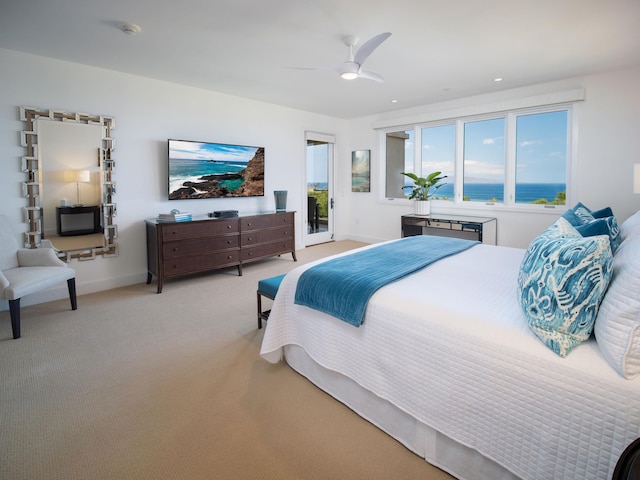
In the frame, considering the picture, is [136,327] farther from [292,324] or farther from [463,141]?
[463,141]

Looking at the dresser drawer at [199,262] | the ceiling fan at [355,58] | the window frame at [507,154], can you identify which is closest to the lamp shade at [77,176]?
the dresser drawer at [199,262]

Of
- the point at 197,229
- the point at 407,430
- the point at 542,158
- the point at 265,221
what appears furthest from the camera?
the point at 265,221

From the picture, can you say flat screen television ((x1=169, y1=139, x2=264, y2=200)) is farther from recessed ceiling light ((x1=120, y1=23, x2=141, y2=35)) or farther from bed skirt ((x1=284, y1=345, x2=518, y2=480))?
bed skirt ((x1=284, y1=345, x2=518, y2=480))

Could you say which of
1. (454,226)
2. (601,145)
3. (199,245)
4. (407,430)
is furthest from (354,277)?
(601,145)

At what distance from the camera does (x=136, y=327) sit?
313 centimetres

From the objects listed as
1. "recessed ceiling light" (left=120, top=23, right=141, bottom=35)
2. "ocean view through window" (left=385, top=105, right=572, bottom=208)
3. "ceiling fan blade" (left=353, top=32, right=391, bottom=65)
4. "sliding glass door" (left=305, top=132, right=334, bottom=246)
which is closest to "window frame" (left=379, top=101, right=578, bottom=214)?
"ocean view through window" (left=385, top=105, right=572, bottom=208)

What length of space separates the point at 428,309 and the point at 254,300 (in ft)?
8.17

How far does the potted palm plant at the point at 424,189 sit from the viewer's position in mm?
5812

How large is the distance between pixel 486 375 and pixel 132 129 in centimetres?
452

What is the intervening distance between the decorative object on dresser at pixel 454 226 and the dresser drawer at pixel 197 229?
280 cm

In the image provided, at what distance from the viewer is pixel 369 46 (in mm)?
2721

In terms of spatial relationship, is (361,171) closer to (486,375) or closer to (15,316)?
(15,316)

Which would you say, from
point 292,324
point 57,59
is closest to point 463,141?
point 292,324

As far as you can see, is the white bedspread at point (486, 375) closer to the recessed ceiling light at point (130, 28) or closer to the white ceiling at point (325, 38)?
the white ceiling at point (325, 38)
